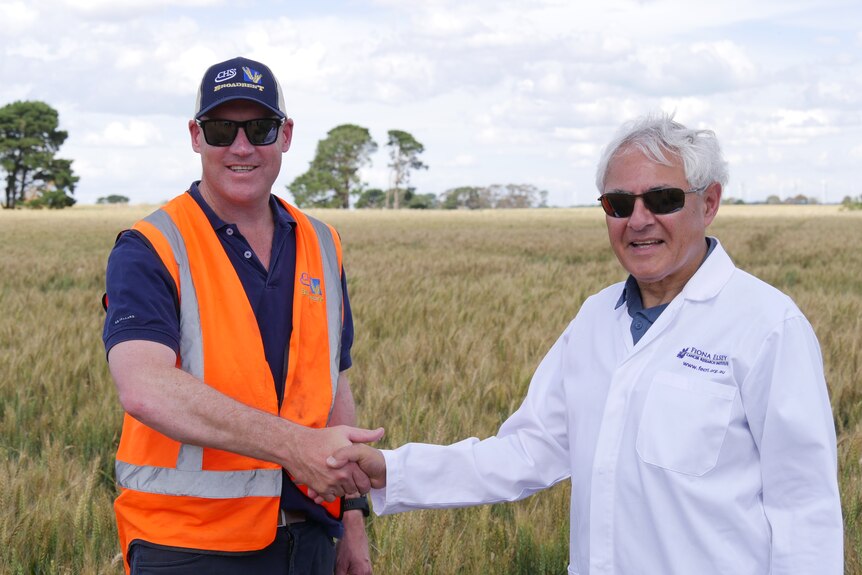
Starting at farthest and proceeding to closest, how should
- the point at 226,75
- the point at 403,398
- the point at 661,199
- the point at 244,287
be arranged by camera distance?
the point at 403,398
the point at 226,75
the point at 244,287
the point at 661,199

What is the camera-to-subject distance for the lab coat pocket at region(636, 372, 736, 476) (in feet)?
6.48

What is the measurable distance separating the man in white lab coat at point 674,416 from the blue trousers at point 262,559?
23 centimetres

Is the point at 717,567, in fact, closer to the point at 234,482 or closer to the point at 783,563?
the point at 783,563

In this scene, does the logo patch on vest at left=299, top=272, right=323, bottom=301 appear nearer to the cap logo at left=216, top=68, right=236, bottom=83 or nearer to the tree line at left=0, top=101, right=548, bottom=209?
the cap logo at left=216, top=68, right=236, bottom=83

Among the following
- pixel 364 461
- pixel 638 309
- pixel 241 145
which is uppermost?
pixel 241 145

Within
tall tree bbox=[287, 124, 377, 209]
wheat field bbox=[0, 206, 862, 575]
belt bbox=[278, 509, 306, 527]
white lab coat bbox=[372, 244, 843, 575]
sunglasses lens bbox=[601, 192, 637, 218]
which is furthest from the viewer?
tall tree bbox=[287, 124, 377, 209]

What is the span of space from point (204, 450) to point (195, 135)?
0.97 meters

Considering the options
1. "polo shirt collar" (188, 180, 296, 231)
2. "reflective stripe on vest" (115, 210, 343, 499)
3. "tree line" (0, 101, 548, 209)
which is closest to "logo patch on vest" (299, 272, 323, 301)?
"polo shirt collar" (188, 180, 296, 231)

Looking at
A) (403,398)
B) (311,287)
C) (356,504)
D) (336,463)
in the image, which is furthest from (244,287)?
(403,398)

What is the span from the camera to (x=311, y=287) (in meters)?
2.57

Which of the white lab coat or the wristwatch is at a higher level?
the white lab coat

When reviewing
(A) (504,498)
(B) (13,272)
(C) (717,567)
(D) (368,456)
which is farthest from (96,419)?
(B) (13,272)

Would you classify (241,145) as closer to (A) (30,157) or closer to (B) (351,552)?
(B) (351,552)

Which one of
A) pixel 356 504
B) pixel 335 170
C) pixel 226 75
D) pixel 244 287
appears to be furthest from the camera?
pixel 335 170
